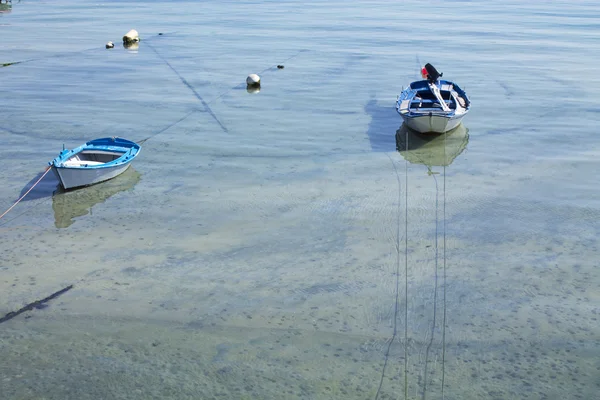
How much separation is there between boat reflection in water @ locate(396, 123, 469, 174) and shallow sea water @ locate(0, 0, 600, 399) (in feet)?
0.40

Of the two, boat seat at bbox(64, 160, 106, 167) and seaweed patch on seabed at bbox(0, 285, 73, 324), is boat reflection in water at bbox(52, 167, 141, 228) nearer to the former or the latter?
boat seat at bbox(64, 160, 106, 167)

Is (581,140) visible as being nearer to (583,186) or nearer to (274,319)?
(583,186)

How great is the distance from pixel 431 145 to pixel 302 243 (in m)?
10.8

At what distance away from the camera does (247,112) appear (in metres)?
32.9

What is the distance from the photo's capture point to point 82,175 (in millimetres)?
22844

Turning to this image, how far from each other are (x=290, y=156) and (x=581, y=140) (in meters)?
11.8

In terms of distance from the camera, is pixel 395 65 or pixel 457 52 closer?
pixel 395 65

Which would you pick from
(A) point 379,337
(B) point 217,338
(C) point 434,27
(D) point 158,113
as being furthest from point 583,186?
(C) point 434,27

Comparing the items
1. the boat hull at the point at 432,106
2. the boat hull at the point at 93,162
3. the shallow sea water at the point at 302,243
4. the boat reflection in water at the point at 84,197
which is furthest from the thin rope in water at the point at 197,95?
the boat hull at the point at 432,106

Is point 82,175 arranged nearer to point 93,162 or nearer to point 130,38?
point 93,162

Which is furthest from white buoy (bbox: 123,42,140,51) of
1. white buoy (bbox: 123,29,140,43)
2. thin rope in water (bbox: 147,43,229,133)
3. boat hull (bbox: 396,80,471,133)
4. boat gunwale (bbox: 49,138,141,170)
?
boat gunwale (bbox: 49,138,141,170)

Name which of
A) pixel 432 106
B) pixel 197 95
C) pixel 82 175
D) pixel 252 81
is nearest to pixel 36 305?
pixel 82 175

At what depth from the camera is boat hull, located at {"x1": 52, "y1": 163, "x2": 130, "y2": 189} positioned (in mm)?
22438

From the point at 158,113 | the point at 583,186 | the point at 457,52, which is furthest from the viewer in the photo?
the point at 457,52
